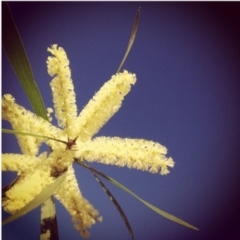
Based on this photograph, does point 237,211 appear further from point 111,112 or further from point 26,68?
point 26,68

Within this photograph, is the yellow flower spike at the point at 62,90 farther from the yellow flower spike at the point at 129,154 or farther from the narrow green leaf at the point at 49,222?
the narrow green leaf at the point at 49,222

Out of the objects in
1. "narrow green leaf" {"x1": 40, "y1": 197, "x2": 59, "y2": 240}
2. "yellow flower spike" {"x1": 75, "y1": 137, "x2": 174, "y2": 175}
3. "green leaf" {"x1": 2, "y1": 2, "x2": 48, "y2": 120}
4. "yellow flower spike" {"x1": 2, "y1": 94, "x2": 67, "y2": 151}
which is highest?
"green leaf" {"x1": 2, "y1": 2, "x2": 48, "y2": 120}

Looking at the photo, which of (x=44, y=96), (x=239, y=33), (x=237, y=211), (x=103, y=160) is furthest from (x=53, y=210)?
(x=239, y=33)

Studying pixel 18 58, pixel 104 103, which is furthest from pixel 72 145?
pixel 18 58

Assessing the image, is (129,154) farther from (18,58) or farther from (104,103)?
(18,58)

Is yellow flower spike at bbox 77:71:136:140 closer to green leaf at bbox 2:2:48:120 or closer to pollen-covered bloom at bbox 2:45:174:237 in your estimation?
pollen-covered bloom at bbox 2:45:174:237

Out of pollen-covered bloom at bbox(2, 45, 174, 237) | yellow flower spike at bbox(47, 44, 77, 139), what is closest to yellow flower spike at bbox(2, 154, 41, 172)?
pollen-covered bloom at bbox(2, 45, 174, 237)
